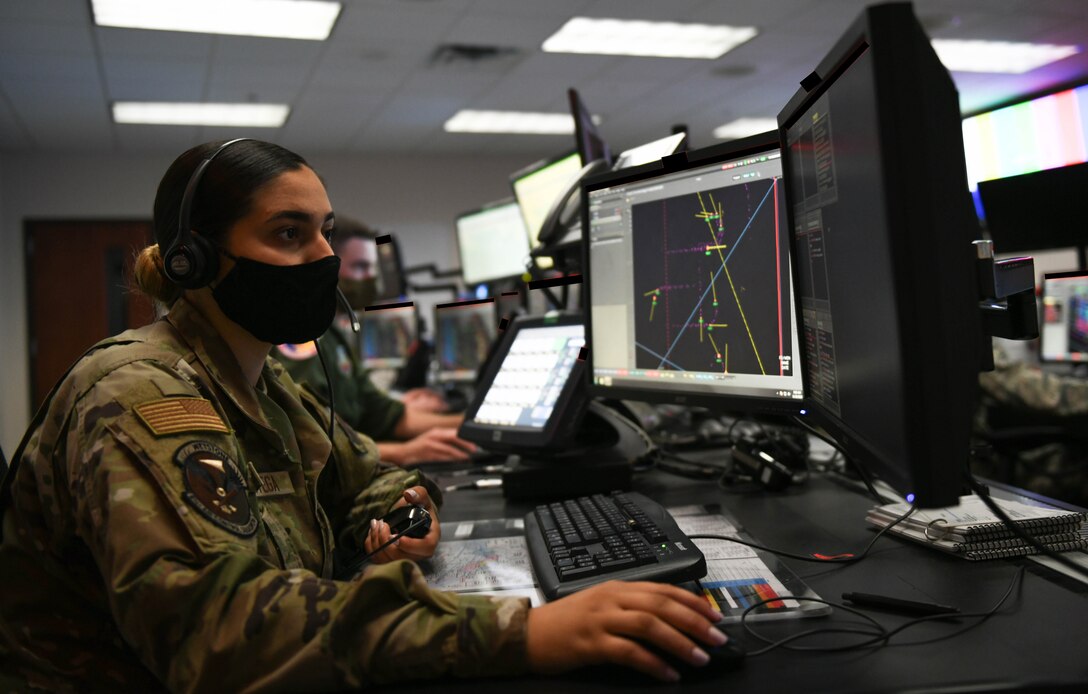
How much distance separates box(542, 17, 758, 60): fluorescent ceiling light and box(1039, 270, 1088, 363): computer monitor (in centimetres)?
232

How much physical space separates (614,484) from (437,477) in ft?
1.44

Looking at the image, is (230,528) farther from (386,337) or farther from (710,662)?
(386,337)

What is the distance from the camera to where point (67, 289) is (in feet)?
23.5

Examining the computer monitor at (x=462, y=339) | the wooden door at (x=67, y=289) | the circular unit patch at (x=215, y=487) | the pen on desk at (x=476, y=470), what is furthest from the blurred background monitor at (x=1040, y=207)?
the wooden door at (x=67, y=289)

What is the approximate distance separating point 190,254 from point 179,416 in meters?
0.26

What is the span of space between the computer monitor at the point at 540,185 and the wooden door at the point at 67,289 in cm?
591

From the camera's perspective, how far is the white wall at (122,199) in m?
6.91

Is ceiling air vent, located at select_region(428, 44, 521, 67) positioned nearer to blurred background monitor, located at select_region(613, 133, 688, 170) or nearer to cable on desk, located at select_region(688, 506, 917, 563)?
blurred background monitor, located at select_region(613, 133, 688, 170)

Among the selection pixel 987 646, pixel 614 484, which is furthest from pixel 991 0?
pixel 987 646

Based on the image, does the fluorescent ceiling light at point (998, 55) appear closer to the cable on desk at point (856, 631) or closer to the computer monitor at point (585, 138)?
the computer monitor at point (585, 138)

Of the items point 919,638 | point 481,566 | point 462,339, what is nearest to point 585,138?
point 481,566

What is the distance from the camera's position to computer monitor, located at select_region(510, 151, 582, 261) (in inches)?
76.0

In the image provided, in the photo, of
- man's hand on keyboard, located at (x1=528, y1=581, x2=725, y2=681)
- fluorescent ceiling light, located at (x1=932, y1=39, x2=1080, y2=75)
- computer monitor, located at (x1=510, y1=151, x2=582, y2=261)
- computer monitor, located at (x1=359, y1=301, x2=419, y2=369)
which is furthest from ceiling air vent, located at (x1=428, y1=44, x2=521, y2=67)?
man's hand on keyboard, located at (x1=528, y1=581, x2=725, y2=681)

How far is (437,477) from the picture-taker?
1.58m
